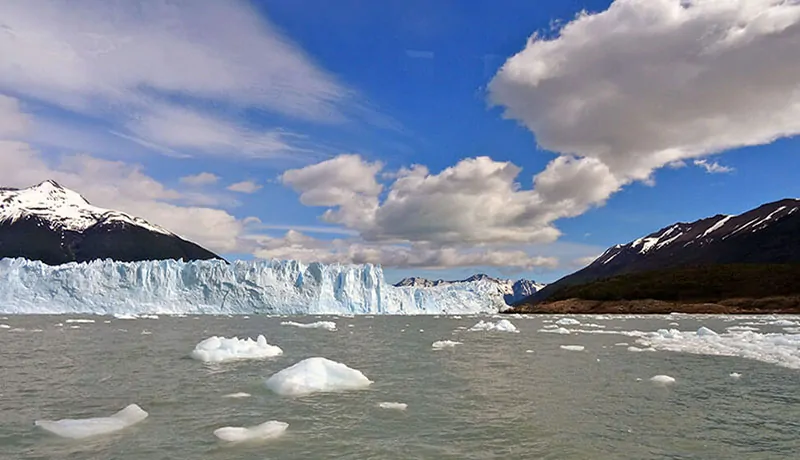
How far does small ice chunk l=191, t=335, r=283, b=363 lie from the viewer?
16125 mm

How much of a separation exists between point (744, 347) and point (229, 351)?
17.9m

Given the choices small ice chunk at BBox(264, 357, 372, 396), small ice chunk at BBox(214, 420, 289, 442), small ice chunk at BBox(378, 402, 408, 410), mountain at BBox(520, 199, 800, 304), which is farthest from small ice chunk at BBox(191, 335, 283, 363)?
mountain at BBox(520, 199, 800, 304)

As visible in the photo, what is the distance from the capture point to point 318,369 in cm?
1150

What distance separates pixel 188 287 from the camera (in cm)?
5694

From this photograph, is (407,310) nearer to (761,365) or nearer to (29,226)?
(761,365)

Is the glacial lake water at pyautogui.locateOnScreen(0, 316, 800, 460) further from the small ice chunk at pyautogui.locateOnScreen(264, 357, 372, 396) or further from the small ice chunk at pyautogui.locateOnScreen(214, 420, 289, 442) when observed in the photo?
the small ice chunk at pyautogui.locateOnScreen(264, 357, 372, 396)

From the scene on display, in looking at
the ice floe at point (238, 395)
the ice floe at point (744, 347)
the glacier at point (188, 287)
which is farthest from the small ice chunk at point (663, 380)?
the glacier at point (188, 287)

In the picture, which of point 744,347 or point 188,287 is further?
point 188,287

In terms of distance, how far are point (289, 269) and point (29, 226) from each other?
450 feet

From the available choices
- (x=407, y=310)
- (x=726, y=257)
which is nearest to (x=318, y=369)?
(x=407, y=310)

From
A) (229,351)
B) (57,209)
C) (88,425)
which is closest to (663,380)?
(88,425)

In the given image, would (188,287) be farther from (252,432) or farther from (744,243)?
(744,243)

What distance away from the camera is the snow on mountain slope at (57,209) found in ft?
541

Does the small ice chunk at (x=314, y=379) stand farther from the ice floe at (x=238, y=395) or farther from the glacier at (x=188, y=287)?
the glacier at (x=188, y=287)
